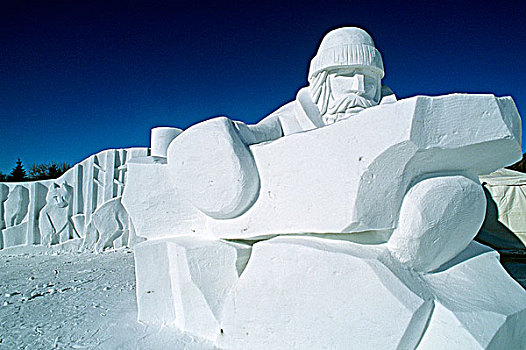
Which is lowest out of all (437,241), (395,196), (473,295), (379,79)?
(473,295)

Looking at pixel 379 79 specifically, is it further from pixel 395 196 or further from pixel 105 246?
pixel 105 246

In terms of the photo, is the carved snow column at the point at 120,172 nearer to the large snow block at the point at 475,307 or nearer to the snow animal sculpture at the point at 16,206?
the snow animal sculpture at the point at 16,206

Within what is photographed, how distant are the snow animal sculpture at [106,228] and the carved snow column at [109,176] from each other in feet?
0.94

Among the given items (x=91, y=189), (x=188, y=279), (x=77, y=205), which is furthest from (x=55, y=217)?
(x=188, y=279)

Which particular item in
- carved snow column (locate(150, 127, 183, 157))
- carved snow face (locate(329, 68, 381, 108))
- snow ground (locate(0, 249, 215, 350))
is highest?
carved snow face (locate(329, 68, 381, 108))

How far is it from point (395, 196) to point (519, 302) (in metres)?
0.69

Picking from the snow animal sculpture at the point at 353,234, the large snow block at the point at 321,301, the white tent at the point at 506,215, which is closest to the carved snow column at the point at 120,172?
the snow animal sculpture at the point at 353,234

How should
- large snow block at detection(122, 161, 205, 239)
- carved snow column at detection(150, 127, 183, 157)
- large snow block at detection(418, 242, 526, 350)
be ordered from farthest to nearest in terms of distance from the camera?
carved snow column at detection(150, 127, 183, 157) → large snow block at detection(122, 161, 205, 239) → large snow block at detection(418, 242, 526, 350)

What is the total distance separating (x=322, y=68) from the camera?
213 centimetres

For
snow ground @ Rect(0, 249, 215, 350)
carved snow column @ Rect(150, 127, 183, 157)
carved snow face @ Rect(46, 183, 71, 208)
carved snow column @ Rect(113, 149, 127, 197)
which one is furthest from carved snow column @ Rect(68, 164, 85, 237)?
carved snow column @ Rect(150, 127, 183, 157)

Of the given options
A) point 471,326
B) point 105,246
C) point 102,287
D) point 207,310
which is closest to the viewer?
point 471,326

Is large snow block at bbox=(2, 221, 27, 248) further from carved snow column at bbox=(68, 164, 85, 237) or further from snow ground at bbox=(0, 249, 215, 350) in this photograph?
snow ground at bbox=(0, 249, 215, 350)

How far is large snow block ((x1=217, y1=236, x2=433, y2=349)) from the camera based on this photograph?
49.2 inches

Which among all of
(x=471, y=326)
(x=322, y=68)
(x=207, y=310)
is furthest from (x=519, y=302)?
(x=322, y=68)
